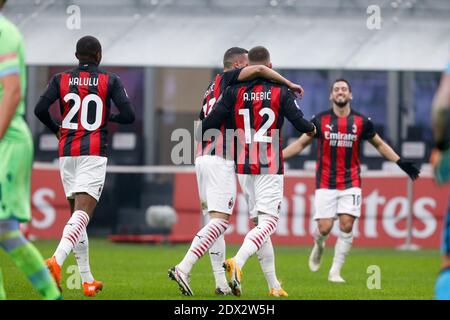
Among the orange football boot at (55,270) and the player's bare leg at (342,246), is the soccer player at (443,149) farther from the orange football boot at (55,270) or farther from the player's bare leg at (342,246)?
the player's bare leg at (342,246)

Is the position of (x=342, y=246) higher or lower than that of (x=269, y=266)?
higher

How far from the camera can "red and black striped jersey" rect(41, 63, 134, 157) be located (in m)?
10.6

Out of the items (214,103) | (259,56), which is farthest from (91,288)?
(259,56)

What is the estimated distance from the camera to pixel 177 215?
19938 mm

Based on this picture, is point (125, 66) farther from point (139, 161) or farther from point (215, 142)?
point (215, 142)

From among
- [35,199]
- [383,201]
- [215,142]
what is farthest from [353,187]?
[35,199]

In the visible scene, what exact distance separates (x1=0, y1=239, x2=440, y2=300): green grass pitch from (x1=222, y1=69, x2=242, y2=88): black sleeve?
1833 mm

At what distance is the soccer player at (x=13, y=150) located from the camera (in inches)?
284

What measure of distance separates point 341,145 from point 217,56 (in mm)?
7169

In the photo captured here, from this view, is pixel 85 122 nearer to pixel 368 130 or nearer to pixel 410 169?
pixel 410 169

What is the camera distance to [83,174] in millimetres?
10500

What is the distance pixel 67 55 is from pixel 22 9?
1.06 m

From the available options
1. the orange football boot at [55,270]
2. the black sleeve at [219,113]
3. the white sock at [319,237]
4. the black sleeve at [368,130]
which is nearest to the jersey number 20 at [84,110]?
the black sleeve at [219,113]

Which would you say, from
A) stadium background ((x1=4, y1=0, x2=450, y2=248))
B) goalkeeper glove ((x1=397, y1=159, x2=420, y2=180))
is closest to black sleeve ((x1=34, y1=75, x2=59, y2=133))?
goalkeeper glove ((x1=397, y1=159, x2=420, y2=180))
